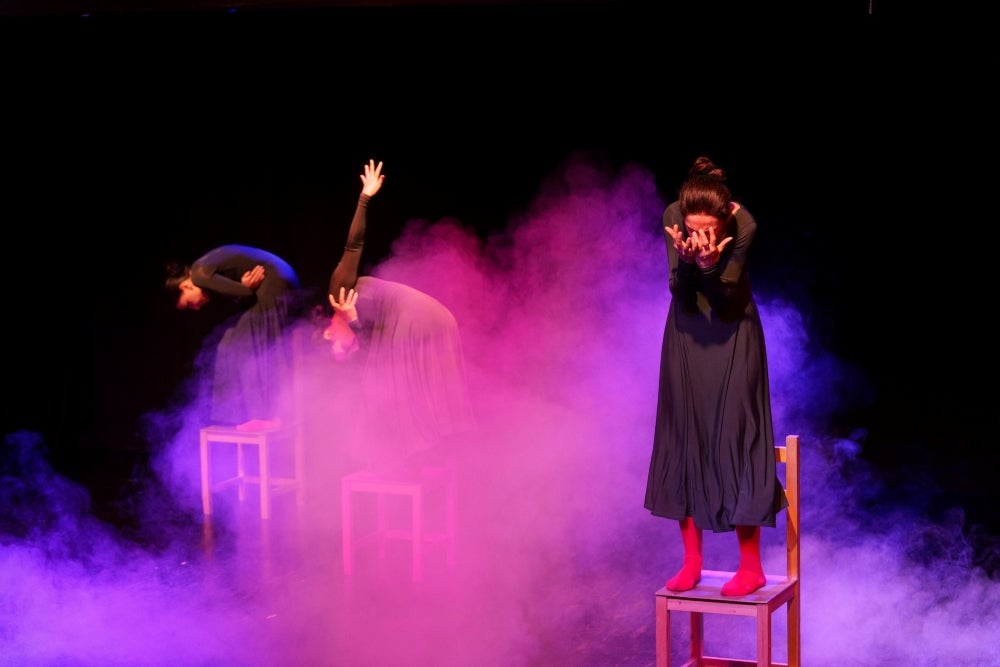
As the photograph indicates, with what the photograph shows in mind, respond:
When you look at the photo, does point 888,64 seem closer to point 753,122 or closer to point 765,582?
point 753,122

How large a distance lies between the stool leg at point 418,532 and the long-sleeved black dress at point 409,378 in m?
0.22

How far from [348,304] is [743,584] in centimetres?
273

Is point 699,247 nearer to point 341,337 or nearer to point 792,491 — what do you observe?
point 792,491

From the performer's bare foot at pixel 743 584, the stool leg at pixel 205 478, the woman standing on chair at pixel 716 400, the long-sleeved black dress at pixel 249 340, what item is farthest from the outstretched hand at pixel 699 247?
the stool leg at pixel 205 478

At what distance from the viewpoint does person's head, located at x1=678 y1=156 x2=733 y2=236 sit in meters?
3.04

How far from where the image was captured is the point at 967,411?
19.4 feet

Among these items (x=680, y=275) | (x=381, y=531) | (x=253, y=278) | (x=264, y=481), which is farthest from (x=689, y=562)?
(x=253, y=278)

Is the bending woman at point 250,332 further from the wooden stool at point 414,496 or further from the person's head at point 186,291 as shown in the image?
the wooden stool at point 414,496

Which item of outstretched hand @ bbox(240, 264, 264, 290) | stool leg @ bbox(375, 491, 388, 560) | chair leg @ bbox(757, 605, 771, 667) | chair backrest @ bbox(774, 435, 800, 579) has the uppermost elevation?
outstretched hand @ bbox(240, 264, 264, 290)

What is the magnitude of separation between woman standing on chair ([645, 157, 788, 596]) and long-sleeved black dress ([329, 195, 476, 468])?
209 centimetres

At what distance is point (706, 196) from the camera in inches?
120

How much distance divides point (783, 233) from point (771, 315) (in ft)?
1.58

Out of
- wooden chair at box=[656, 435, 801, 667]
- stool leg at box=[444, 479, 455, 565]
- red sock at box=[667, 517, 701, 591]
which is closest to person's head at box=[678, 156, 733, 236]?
wooden chair at box=[656, 435, 801, 667]

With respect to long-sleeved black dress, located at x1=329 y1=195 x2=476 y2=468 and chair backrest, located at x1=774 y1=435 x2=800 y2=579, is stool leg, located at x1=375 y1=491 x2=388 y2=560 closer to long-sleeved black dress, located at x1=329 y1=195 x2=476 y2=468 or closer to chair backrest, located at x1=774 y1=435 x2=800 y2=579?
long-sleeved black dress, located at x1=329 y1=195 x2=476 y2=468
